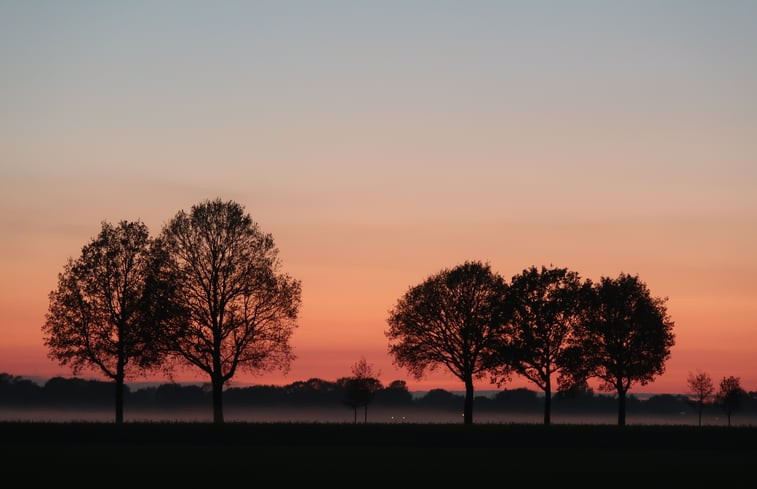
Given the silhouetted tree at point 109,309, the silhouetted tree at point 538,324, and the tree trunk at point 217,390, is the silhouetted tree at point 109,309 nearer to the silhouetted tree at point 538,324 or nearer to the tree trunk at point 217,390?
the tree trunk at point 217,390

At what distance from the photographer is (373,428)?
2849 inches

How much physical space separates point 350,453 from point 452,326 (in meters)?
→ 40.7

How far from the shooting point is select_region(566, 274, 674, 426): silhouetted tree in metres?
98.4

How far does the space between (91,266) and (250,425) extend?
19722 mm

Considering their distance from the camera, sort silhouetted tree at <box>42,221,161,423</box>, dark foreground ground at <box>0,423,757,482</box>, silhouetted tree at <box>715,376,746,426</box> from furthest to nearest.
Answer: silhouetted tree at <box>715,376,746,426</box> < silhouetted tree at <box>42,221,161,423</box> < dark foreground ground at <box>0,423,757,482</box>

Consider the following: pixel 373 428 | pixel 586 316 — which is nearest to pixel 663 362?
pixel 586 316

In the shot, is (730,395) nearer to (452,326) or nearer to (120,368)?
(452,326)

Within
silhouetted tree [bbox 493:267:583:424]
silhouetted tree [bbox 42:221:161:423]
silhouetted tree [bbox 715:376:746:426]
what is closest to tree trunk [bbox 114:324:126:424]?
silhouetted tree [bbox 42:221:161:423]

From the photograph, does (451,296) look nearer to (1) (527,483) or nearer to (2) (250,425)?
(2) (250,425)

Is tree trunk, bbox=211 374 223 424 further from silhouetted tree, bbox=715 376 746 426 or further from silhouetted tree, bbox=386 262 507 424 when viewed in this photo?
silhouetted tree, bbox=715 376 746 426

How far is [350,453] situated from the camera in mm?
59500

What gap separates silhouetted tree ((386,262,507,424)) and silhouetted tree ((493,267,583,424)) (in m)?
1.61

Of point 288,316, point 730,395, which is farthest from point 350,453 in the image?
point 730,395

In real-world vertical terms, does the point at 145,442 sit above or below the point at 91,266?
below
